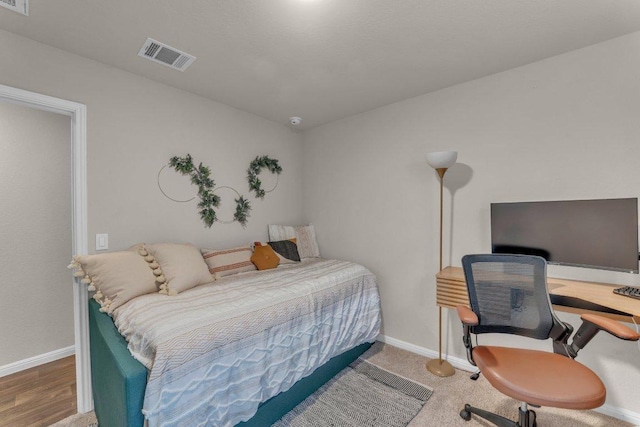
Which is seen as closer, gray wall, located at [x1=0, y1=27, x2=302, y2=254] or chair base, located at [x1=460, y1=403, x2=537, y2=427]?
chair base, located at [x1=460, y1=403, x2=537, y2=427]

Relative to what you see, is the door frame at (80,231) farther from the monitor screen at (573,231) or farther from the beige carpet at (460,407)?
the monitor screen at (573,231)

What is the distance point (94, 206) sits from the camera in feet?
6.84

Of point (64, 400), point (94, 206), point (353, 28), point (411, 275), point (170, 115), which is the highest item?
point (353, 28)

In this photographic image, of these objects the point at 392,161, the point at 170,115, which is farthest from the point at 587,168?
the point at 170,115

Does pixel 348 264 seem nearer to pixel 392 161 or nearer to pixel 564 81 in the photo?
pixel 392 161

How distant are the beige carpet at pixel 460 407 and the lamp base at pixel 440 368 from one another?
0.13 feet

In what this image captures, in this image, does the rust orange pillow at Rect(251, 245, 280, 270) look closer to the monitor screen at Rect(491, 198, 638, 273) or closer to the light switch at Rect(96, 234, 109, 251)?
the light switch at Rect(96, 234, 109, 251)

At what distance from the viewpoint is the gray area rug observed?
187cm

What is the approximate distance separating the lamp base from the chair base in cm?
53

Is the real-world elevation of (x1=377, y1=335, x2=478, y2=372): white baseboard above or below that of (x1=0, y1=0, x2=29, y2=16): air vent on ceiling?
below

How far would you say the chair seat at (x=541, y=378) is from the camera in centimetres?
128

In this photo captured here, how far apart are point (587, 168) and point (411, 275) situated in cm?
159

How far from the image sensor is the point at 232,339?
154cm

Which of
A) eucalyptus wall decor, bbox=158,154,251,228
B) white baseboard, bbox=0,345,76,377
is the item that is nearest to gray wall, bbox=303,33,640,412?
eucalyptus wall decor, bbox=158,154,251,228
